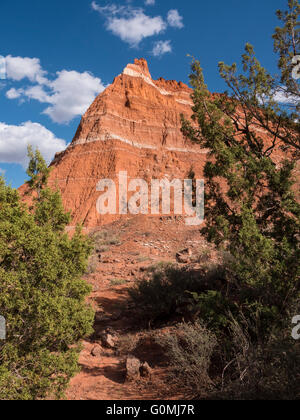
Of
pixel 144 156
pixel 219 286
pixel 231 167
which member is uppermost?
pixel 144 156

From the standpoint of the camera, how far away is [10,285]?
3.85 m

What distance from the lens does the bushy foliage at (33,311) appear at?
12.3 feet

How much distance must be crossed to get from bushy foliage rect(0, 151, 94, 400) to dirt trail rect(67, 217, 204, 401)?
0.97m

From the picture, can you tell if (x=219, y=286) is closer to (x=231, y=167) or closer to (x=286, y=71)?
(x=231, y=167)

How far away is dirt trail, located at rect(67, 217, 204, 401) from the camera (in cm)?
464

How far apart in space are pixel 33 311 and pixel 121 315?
15.8 feet

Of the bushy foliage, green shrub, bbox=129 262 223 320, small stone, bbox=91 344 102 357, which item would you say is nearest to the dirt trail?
small stone, bbox=91 344 102 357

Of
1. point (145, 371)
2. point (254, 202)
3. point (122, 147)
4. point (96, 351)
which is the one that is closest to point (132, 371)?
point (145, 371)

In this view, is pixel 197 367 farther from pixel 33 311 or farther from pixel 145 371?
pixel 33 311

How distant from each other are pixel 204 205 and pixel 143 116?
128 ft

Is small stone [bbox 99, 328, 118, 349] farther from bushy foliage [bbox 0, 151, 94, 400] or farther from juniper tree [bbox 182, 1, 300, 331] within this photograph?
juniper tree [bbox 182, 1, 300, 331]

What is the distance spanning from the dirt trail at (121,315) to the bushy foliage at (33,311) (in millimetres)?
973

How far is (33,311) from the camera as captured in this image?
3.87 meters
